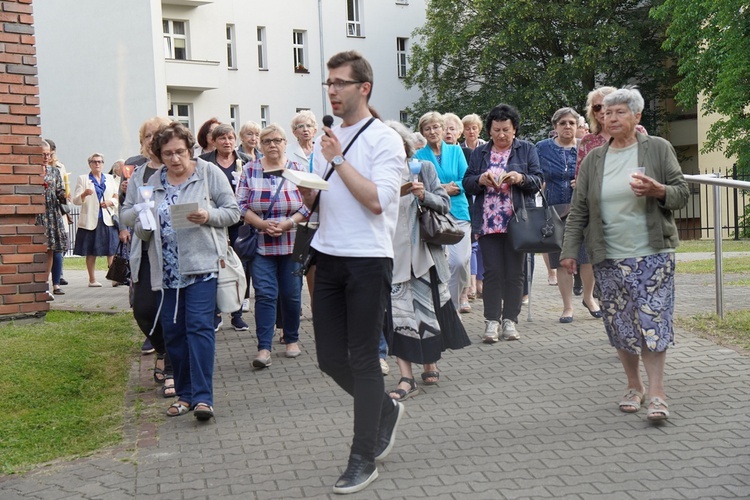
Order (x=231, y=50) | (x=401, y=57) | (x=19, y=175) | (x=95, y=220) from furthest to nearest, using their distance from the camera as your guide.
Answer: (x=401, y=57) < (x=231, y=50) < (x=95, y=220) < (x=19, y=175)

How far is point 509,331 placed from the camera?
939 cm

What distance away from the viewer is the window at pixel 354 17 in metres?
50.7

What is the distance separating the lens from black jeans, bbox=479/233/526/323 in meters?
9.39

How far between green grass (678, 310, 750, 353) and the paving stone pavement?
0.78ft

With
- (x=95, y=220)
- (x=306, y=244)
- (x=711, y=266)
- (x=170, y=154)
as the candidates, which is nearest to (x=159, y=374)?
(x=170, y=154)

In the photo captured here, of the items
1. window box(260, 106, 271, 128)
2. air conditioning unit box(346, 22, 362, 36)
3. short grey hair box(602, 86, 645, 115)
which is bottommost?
short grey hair box(602, 86, 645, 115)

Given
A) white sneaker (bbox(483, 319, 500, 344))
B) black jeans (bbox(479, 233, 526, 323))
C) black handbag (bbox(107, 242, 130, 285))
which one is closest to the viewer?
black handbag (bbox(107, 242, 130, 285))

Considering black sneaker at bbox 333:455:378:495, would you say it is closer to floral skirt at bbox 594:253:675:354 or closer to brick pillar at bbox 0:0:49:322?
floral skirt at bbox 594:253:675:354

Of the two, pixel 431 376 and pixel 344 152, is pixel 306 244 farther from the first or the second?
pixel 431 376

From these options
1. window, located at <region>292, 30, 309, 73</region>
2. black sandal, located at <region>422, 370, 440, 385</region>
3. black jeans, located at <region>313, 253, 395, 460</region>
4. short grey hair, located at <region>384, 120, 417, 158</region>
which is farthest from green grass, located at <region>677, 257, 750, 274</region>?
window, located at <region>292, 30, 309, 73</region>

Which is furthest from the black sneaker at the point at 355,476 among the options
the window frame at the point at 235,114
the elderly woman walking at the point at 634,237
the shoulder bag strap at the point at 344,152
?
the window frame at the point at 235,114

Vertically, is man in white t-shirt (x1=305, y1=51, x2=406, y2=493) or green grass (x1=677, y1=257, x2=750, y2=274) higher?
man in white t-shirt (x1=305, y1=51, x2=406, y2=493)

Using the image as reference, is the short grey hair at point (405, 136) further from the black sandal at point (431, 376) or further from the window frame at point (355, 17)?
the window frame at point (355, 17)

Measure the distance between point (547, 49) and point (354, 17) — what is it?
1265 centimetres
